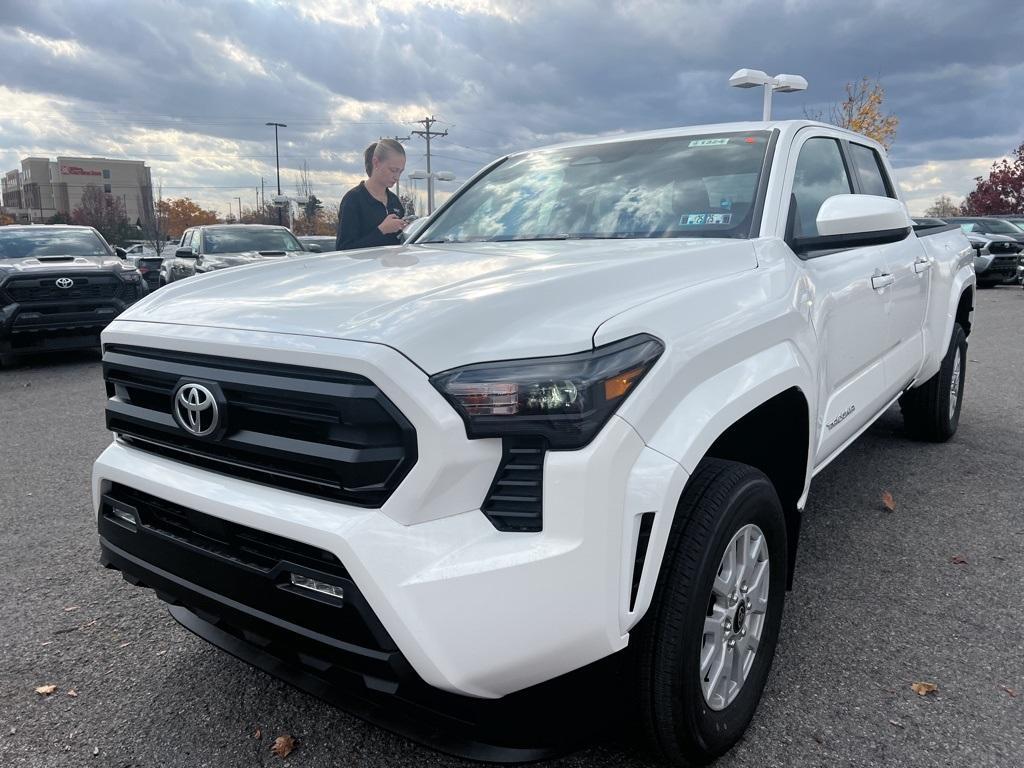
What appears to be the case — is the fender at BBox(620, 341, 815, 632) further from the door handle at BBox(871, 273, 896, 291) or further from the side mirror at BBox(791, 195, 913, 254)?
the door handle at BBox(871, 273, 896, 291)

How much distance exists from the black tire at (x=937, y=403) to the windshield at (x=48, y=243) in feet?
32.9

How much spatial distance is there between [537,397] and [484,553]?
34cm

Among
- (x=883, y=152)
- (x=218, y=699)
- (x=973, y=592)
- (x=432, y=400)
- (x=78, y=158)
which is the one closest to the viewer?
(x=432, y=400)

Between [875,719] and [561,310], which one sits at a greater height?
[561,310]

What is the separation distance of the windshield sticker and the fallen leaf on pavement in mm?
2140

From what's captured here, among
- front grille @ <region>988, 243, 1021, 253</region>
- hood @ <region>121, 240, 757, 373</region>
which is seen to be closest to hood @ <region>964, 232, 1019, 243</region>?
front grille @ <region>988, 243, 1021, 253</region>

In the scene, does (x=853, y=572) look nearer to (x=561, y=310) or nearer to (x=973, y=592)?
(x=973, y=592)

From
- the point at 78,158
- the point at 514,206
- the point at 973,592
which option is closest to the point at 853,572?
the point at 973,592

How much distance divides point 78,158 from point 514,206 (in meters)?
127

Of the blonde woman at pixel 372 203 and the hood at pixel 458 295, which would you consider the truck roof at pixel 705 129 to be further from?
the blonde woman at pixel 372 203

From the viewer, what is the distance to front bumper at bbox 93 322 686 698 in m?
1.60

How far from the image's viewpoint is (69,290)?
368 inches

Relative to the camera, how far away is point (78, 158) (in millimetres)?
110812

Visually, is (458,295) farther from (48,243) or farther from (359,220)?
(48,243)
